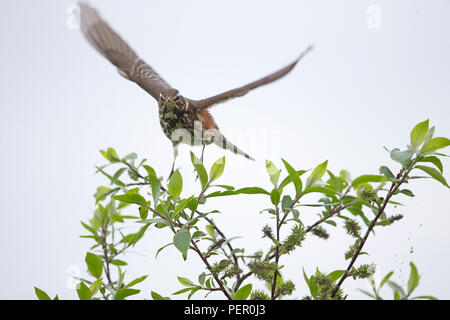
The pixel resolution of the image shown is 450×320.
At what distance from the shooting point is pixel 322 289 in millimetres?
735

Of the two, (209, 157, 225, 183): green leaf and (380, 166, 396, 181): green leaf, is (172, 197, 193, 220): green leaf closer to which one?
(209, 157, 225, 183): green leaf

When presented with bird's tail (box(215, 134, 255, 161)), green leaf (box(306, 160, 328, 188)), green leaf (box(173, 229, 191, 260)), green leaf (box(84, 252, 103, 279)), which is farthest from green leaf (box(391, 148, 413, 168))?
bird's tail (box(215, 134, 255, 161))

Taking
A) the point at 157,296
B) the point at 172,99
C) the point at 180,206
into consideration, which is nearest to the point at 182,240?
the point at 180,206

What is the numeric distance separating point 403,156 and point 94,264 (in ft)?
2.04

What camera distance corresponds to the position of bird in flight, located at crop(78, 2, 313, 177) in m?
1.39

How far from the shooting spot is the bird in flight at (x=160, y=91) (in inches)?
54.6

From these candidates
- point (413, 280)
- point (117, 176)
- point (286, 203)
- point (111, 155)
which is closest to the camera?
point (413, 280)

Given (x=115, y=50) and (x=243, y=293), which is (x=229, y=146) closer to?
(x=115, y=50)

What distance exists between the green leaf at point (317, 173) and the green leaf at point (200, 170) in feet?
0.65

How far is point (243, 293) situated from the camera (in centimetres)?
73

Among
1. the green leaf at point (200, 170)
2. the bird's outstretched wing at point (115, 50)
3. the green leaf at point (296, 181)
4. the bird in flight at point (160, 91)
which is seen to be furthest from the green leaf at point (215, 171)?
the bird's outstretched wing at point (115, 50)
